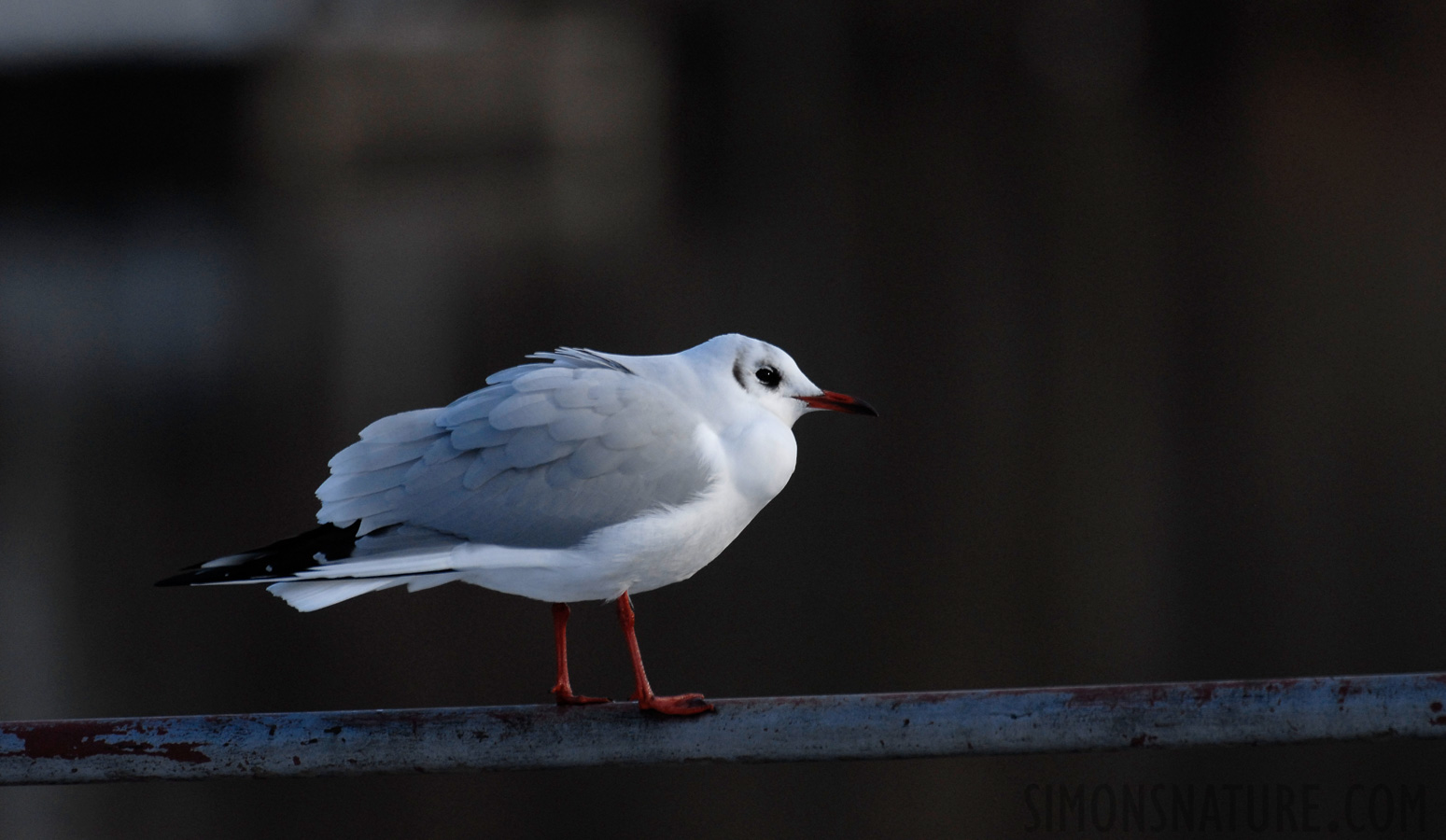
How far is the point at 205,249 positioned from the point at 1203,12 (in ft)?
9.07

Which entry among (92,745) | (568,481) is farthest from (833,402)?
(92,745)

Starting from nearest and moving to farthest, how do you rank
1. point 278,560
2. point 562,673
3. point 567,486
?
point 278,560, point 567,486, point 562,673

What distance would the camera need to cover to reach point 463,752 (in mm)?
959

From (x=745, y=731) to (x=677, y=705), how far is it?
0.23ft

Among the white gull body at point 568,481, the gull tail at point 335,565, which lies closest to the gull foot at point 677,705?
the white gull body at point 568,481

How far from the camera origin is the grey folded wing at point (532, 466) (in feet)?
3.30

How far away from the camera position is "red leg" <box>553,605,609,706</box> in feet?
3.49

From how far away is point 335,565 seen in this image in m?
0.91

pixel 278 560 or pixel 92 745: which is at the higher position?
pixel 278 560

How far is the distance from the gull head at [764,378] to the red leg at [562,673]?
1.03 feet

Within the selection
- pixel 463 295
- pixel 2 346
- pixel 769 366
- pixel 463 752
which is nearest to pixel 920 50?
pixel 463 295

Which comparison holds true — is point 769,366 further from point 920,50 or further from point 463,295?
point 920,50

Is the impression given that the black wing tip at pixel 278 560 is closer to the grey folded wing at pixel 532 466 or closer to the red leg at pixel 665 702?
the grey folded wing at pixel 532 466

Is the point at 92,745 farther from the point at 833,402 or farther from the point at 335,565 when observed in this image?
the point at 833,402
